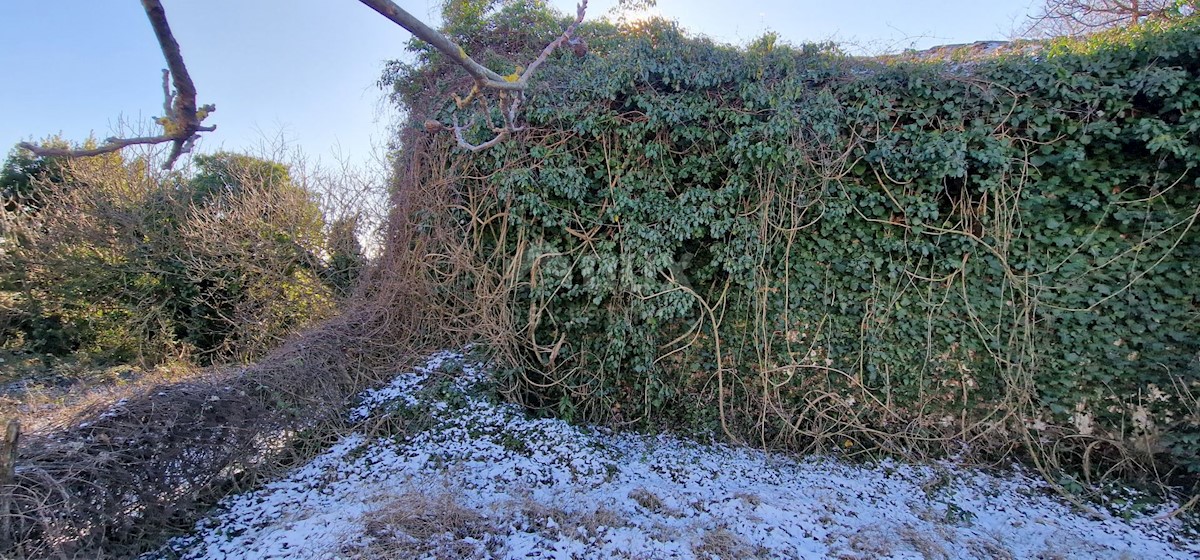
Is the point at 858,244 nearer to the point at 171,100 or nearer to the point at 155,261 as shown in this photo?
the point at 171,100

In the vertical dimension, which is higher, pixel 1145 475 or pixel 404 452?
pixel 404 452

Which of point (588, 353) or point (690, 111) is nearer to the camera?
point (690, 111)

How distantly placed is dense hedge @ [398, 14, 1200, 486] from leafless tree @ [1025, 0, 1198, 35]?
149 inches

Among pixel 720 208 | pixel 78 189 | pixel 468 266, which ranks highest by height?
pixel 78 189

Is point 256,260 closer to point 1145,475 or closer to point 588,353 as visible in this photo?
point 588,353

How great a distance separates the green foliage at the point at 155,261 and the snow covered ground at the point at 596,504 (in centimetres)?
508

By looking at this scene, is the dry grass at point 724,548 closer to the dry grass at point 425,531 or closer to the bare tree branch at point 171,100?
the dry grass at point 425,531

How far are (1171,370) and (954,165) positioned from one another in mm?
2475

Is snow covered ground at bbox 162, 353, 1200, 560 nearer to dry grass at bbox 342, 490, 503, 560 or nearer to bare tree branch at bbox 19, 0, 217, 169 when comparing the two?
dry grass at bbox 342, 490, 503, 560

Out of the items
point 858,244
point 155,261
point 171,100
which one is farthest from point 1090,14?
point 155,261

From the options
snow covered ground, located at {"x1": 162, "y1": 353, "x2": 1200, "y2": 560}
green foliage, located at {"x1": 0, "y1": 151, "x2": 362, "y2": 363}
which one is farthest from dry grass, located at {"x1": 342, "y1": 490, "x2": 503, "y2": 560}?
green foliage, located at {"x1": 0, "y1": 151, "x2": 362, "y2": 363}

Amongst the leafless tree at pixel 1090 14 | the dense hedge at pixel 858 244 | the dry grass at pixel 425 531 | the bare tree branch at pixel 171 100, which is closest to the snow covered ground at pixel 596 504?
the dry grass at pixel 425 531

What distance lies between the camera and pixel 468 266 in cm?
555

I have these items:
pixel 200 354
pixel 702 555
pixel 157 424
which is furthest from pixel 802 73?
pixel 200 354
